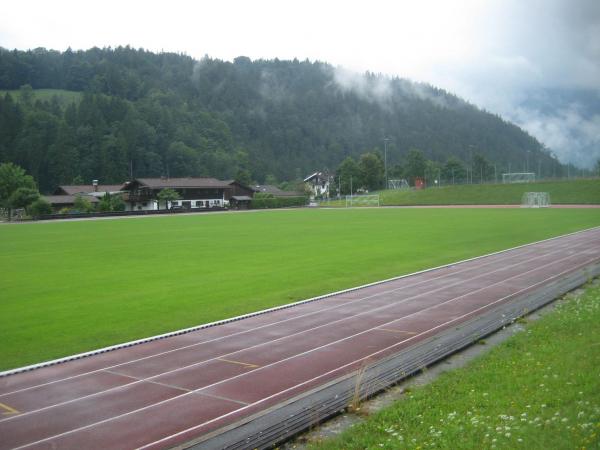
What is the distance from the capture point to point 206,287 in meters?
16.5

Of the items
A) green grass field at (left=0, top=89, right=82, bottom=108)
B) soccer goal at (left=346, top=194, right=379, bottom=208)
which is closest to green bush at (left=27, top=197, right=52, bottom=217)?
soccer goal at (left=346, top=194, right=379, bottom=208)

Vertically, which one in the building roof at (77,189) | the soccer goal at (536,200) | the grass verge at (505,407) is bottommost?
the grass verge at (505,407)

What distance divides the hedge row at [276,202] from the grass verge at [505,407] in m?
90.2

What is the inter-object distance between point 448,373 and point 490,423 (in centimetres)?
216

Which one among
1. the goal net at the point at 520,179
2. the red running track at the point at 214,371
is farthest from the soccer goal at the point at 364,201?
the red running track at the point at 214,371

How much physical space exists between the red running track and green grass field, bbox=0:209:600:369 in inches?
52.7

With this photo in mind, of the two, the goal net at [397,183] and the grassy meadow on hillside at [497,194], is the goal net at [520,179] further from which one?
the goal net at [397,183]

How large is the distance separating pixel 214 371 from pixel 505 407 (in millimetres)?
4265

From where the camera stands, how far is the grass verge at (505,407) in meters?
5.46

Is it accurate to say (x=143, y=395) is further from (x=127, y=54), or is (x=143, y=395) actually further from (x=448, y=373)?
(x=127, y=54)

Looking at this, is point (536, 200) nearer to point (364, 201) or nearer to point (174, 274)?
point (364, 201)

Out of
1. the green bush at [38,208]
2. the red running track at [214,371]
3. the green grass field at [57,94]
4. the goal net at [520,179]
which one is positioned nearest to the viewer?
the red running track at [214,371]

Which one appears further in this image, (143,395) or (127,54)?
(127,54)

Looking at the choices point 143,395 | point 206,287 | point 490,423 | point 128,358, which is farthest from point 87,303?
point 490,423
